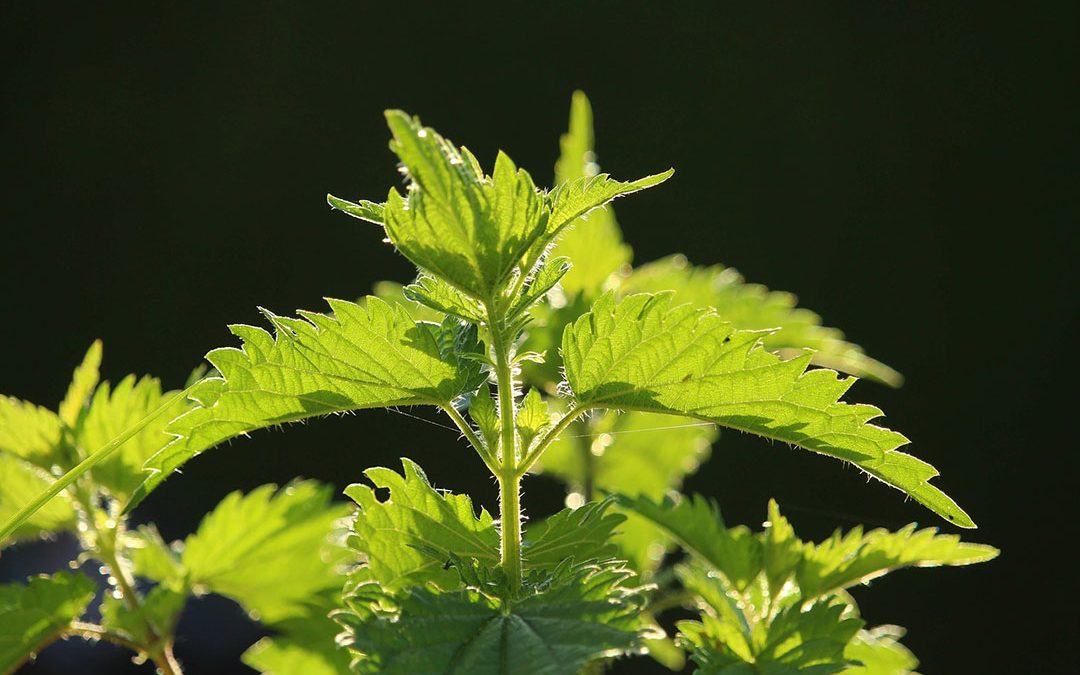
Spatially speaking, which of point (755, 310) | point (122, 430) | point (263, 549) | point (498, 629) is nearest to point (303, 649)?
point (263, 549)

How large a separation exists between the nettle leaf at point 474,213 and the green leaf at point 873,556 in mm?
231

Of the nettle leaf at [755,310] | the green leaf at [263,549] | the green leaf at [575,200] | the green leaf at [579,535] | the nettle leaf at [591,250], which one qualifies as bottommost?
the green leaf at [579,535]

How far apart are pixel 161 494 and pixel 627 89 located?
6.65ft

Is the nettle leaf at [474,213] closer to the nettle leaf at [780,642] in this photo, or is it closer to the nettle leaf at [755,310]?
the nettle leaf at [780,642]

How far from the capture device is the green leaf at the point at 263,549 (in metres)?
0.63

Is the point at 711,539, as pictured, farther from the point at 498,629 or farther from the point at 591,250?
the point at 591,250

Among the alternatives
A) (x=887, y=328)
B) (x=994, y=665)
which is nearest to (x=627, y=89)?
(x=887, y=328)

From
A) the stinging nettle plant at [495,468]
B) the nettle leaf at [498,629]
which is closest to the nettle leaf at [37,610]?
the stinging nettle plant at [495,468]

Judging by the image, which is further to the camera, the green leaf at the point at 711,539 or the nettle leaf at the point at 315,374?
the green leaf at the point at 711,539

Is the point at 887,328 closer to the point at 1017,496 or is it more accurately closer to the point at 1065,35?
the point at 1017,496

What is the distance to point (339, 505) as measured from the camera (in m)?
0.66

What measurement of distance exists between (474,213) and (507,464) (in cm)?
11

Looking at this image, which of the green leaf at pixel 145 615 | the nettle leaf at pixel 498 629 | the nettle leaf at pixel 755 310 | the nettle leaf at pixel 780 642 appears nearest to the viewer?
the nettle leaf at pixel 498 629

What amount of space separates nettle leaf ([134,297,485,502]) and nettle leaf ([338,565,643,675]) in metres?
0.08
